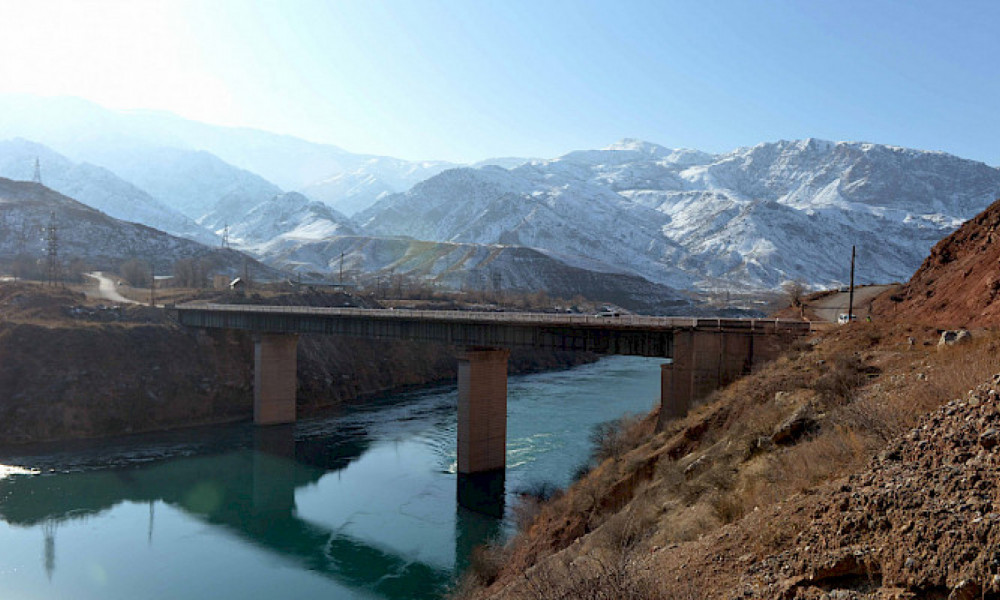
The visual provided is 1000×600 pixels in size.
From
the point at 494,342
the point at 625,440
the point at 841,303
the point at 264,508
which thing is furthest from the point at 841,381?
the point at 841,303

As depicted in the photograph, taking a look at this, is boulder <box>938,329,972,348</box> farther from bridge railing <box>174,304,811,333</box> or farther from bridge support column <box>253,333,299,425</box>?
bridge support column <box>253,333,299,425</box>

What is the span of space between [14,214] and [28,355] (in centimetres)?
11851

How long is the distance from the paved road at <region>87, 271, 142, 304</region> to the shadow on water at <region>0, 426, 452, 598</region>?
42.5 metres

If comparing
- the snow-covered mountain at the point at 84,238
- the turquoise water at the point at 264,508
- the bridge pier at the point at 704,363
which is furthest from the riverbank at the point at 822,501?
the snow-covered mountain at the point at 84,238

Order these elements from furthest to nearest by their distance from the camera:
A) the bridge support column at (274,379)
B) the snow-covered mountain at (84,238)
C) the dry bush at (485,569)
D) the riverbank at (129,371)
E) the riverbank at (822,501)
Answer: the snow-covered mountain at (84,238)
the bridge support column at (274,379)
the riverbank at (129,371)
the dry bush at (485,569)
the riverbank at (822,501)

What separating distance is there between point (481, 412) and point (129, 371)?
122 feet

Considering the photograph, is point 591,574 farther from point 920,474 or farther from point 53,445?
point 53,445

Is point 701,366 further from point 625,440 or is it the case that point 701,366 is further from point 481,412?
point 481,412

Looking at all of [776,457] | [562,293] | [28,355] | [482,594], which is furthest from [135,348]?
[562,293]

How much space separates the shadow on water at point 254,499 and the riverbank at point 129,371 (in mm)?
11705

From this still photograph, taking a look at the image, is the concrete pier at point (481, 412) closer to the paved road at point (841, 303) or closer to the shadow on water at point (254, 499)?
the shadow on water at point (254, 499)

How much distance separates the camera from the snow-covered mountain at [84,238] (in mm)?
144500

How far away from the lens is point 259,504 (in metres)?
41.5

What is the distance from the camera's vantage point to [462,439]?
4478 centimetres
